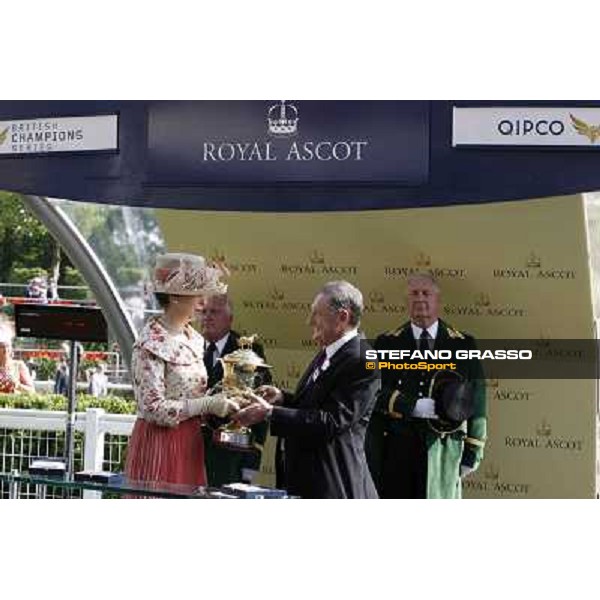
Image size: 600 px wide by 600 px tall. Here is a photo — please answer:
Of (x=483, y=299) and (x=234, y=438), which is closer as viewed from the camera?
(x=483, y=299)

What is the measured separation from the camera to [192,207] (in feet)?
26.2

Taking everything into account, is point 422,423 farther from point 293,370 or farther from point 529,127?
point 529,127

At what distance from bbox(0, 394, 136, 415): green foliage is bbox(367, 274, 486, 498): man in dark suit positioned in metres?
1.11

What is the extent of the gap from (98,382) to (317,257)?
3.74ft

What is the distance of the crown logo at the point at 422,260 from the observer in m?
7.82

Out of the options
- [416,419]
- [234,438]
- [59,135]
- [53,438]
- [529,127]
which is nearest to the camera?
[529,127]

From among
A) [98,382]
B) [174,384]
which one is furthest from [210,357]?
[98,382]

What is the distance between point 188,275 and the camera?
8008mm

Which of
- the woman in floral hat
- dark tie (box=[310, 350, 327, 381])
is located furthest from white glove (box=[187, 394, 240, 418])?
dark tie (box=[310, 350, 327, 381])

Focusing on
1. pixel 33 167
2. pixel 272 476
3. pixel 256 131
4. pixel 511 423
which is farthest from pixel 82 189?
pixel 511 423

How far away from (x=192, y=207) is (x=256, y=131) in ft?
1.41

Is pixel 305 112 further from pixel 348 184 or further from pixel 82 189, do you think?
pixel 82 189

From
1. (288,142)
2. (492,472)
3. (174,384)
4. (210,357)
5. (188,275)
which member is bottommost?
(492,472)

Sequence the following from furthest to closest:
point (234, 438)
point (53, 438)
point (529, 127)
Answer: point (53, 438) < point (234, 438) < point (529, 127)
